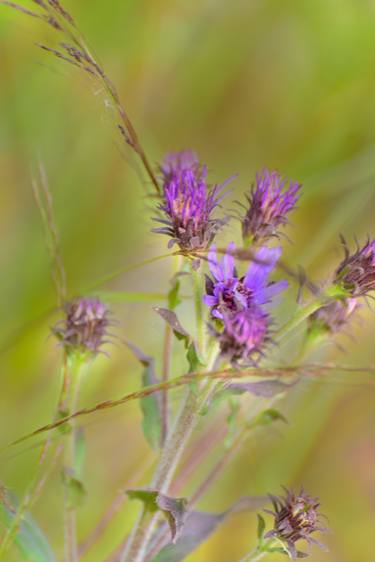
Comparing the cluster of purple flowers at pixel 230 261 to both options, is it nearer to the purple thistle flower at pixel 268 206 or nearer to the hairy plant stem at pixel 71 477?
the purple thistle flower at pixel 268 206

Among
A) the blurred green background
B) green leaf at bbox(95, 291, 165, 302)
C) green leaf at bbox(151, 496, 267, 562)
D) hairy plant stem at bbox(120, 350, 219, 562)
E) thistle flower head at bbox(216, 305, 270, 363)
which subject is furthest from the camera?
the blurred green background

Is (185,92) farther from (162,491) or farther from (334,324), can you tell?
(162,491)

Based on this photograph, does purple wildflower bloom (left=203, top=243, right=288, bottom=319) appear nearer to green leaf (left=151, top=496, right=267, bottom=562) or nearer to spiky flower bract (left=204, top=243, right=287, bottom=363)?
spiky flower bract (left=204, top=243, right=287, bottom=363)

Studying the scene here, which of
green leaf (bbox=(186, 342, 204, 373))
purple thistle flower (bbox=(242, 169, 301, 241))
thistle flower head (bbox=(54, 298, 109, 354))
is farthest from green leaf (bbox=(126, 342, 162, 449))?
purple thistle flower (bbox=(242, 169, 301, 241))

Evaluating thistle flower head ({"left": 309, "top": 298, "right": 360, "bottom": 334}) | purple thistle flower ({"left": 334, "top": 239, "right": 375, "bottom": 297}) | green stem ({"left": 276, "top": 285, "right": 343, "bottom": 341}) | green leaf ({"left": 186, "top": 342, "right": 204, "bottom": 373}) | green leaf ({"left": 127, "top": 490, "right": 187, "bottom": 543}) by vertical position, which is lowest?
green leaf ({"left": 127, "top": 490, "right": 187, "bottom": 543})

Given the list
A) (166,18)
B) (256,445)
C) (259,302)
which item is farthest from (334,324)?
(166,18)

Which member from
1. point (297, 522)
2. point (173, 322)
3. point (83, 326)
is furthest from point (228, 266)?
point (297, 522)
